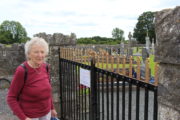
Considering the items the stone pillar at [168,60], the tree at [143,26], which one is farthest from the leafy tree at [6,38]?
the stone pillar at [168,60]

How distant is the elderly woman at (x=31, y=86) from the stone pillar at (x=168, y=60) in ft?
4.62

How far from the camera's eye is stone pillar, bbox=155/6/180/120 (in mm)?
1359

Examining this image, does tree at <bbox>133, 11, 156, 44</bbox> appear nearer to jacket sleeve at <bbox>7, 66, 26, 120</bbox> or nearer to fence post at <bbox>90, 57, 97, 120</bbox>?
fence post at <bbox>90, 57, 97, 120</bbox>

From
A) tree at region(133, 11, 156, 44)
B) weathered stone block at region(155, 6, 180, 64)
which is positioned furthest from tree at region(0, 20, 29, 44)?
weathered stone block at region(155, 6, 180, 64)

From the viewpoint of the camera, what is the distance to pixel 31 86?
96.1 inches

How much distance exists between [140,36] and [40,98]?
5723cm

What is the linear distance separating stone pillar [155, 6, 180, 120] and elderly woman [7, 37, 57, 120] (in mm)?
1409

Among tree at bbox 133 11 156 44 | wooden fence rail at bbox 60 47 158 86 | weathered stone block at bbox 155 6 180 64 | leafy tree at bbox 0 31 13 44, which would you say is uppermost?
tree at bbox 133 11 156 44

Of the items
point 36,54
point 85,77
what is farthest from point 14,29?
point 36,54

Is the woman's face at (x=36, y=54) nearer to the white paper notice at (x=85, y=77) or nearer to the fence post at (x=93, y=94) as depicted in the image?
the fence post at (x=93, y=94)

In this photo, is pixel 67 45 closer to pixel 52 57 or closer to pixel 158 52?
pixel 52 57

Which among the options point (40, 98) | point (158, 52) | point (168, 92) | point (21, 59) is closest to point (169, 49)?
point (158, 52)

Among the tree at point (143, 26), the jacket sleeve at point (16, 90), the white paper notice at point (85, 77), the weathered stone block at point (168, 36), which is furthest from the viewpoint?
the tree at point (143, 26)

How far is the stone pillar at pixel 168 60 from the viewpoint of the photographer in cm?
136
